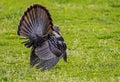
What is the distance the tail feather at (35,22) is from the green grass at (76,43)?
3.80ft

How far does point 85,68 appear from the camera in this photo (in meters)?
14.8

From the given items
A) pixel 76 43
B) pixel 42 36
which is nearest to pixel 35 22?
pixel 42 36

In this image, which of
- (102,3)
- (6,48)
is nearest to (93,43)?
(6,48)

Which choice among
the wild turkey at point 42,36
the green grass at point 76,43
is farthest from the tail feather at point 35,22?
the green grass at point 76,43

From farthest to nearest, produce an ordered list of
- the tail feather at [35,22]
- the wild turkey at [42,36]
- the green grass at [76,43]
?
the green grass at [76,43]
the tail feather at [35,22]
the wild turkey at [42,36]

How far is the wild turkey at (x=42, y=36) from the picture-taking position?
12906 millimetres

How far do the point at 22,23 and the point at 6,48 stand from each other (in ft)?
18.8

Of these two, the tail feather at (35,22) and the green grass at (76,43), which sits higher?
the tail feather at (35,22)

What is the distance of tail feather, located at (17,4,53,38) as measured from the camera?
13.0 metres

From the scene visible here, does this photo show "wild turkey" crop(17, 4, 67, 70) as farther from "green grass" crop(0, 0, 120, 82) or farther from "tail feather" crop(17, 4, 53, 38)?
"green grass" crop(0, 0, 120, 82)

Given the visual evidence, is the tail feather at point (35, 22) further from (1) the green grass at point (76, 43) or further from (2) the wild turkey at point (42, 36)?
(1) the green grass at point (76, 43)

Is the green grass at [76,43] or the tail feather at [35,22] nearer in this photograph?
the tail feather at [35,22]

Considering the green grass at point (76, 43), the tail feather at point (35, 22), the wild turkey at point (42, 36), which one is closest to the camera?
the wild turkey at point (42, 36)

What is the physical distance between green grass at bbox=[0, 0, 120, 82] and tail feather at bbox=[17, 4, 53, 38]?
116 centimetres
